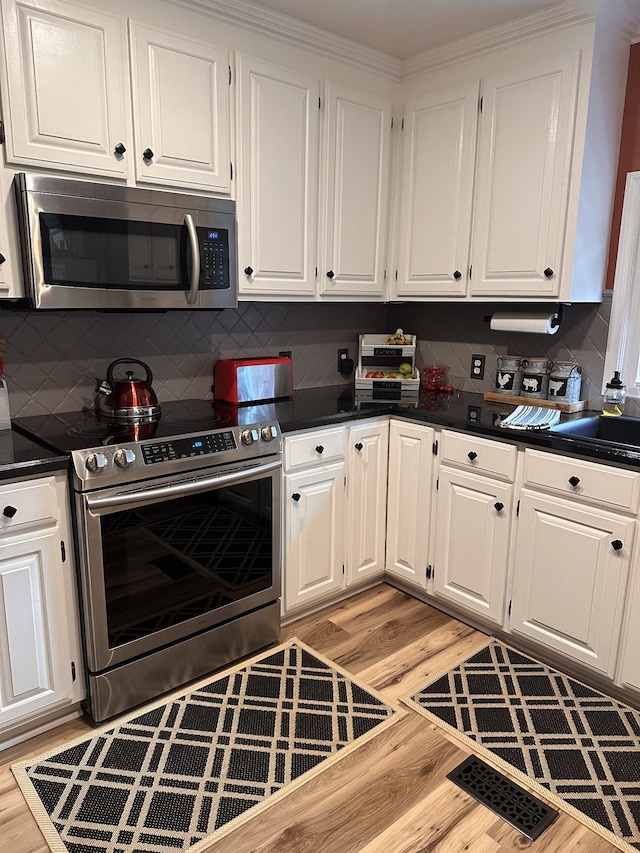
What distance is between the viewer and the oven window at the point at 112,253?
199cm

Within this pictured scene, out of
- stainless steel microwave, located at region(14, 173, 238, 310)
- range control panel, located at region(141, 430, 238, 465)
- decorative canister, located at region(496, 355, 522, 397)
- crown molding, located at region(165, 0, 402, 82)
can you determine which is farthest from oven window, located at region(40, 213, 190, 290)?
decorative canister, located at region(496, 355, 522, 397)

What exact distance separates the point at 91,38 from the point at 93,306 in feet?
2.85

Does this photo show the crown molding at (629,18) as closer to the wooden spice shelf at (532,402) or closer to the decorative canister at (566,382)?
the decorative canister at (566,382)

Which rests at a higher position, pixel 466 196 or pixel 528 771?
pixel 466 196

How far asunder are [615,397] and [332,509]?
130 cm

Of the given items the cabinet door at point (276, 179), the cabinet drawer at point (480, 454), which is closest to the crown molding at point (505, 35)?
the cabinet door at point (276, 179)

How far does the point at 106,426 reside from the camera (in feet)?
7.20

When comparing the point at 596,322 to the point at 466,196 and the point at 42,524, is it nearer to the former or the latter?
the point at 466,196

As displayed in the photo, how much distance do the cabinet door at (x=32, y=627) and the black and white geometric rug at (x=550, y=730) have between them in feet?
4.01

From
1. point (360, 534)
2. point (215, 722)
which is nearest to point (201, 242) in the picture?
point (360, 534)

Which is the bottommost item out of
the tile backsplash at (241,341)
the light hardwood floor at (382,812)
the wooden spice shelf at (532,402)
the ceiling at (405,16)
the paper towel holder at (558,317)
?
the light hardwood floor at (382,812)

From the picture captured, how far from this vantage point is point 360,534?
2.82m

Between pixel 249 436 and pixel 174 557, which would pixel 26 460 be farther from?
pixel 249 436

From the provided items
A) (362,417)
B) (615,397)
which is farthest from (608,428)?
(362,417)
